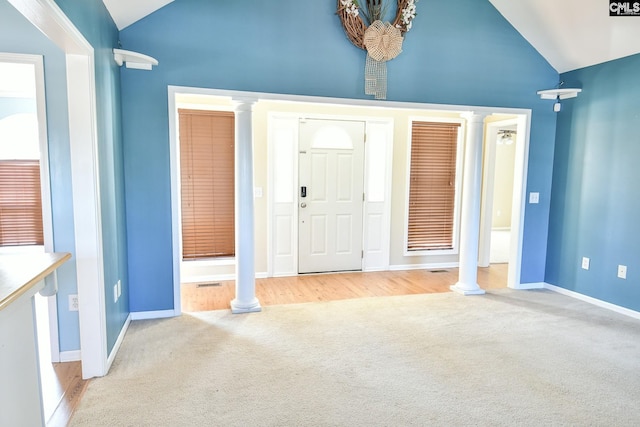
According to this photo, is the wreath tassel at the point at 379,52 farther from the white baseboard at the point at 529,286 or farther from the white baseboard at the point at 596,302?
the white baseboard at the point at 596,302

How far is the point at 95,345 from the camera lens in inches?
95.4

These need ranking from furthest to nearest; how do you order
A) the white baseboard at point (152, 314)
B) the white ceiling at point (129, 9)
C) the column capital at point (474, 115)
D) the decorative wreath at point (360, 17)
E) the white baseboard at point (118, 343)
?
the column capital at point (474, 115)
the decorative wreath at point (360, 17)
the white baseboard at point (152, 314)
the white ceiling at point (129, 9)
the white baseboard at point (118, 343)

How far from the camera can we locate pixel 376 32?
359 cm

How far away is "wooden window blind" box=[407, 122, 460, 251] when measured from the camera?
5273mm

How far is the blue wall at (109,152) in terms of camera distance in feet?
7.99

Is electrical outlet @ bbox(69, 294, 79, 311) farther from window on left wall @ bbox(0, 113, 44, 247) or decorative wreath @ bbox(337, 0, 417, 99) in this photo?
decorative wreath @ bbox(337, 0, 417, 99)

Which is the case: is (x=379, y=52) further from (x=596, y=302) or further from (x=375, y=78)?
(x=596, y=302)

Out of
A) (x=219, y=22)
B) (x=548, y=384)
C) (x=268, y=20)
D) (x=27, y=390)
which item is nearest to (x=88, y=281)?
(x=27, y=390)

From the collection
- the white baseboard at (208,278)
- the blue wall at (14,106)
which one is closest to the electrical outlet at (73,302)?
the white baseboard at (208,278)

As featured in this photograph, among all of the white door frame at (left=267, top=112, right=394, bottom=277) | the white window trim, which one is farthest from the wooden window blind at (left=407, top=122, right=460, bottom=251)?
the white door frame at (left=267, top=112, right=394, bottom=277)

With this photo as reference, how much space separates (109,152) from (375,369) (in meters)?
2.45

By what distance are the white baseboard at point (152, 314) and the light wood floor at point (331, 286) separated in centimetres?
19

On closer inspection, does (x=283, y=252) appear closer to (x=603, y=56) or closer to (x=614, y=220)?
(x=614, y=220)

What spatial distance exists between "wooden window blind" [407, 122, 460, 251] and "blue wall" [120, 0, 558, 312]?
120cm
